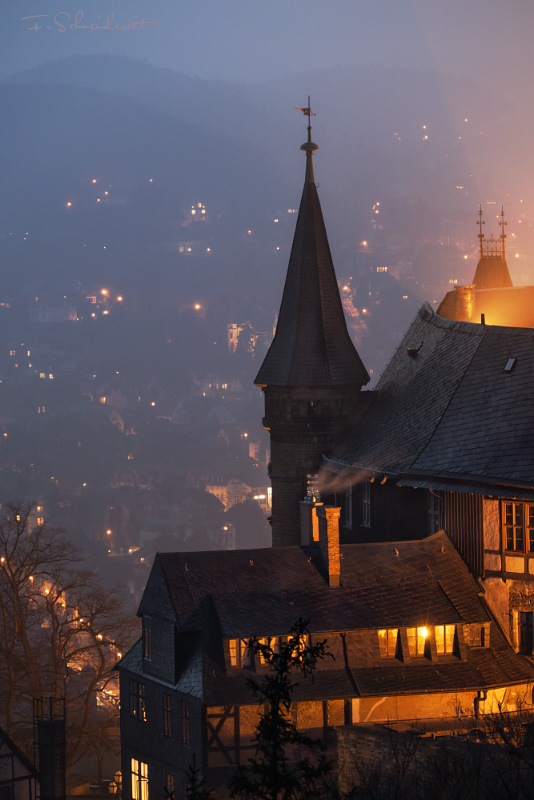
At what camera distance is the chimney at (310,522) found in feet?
98.6

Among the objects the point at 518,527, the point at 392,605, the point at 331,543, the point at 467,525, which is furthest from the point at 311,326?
the point at 392,605

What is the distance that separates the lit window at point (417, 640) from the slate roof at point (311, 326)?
13.1m

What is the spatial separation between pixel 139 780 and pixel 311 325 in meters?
17.4

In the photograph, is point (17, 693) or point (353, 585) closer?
point (353, 585)

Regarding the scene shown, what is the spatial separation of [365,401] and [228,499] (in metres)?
126

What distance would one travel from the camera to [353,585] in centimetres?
2847

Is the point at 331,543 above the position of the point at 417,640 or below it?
above

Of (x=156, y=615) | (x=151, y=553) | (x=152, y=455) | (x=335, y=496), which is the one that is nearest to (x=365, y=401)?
(x=335, y=496)

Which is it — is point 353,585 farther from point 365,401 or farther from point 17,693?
point 17,693

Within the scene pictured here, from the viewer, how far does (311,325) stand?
39844 mm

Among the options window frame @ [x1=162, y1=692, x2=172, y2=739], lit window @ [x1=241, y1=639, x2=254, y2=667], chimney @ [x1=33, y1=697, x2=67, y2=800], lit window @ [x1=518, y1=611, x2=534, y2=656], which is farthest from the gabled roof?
chimney @ [x1=33, y1=697, x2=67, y2=800]

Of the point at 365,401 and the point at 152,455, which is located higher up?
→ the point at 152,455

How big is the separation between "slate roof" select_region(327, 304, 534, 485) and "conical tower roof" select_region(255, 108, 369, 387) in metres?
2.18

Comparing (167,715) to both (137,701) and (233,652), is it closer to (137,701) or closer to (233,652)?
(137,701)
